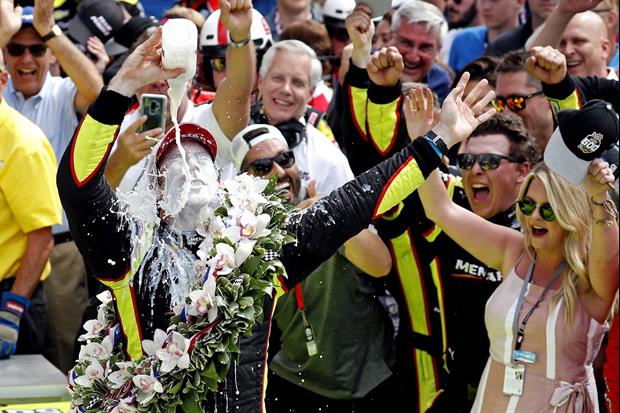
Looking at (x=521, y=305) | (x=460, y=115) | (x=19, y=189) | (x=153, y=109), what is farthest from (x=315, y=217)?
(x=19, y=189)

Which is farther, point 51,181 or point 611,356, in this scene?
point 51,181

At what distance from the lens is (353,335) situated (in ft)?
20.8

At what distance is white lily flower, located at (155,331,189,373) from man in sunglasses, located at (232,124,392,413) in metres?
1.93

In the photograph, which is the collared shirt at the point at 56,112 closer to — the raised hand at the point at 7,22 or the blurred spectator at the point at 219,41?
the raised hand at the point at 7,22

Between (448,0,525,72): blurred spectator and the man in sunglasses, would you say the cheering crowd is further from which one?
(448,0,525,72): blurred spectator

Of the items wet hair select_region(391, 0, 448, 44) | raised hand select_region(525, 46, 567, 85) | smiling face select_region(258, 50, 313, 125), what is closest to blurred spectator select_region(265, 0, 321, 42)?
wet hair select_region(391, 0, 448, 44)

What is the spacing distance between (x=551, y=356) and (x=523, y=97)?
191 centimetres

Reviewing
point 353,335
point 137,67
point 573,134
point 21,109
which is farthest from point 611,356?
point 21,109

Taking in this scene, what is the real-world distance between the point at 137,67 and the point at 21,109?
3646mm

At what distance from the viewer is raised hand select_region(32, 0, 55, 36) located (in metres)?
7.34

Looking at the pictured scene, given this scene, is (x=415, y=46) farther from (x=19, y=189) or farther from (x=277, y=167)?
(x=19, y=189)

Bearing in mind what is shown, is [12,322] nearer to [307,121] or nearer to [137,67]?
[307,121]

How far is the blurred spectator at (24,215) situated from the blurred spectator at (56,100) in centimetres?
35

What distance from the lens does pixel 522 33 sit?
8.53m
